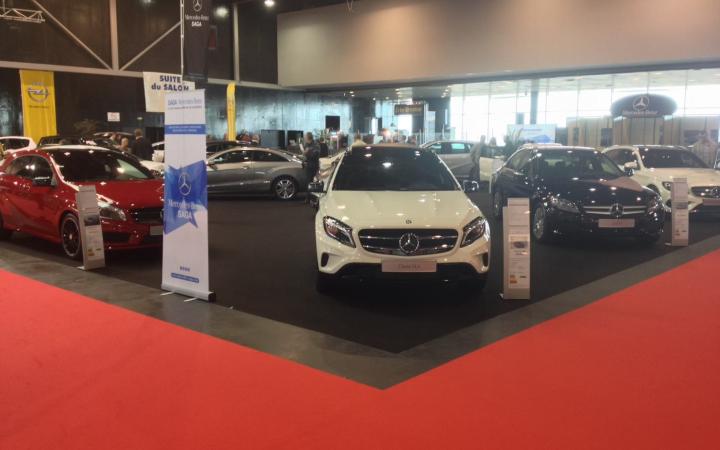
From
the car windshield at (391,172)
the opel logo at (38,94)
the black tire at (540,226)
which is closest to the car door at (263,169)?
the black tire at (540,226)

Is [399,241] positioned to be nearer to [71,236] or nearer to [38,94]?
[71,236]

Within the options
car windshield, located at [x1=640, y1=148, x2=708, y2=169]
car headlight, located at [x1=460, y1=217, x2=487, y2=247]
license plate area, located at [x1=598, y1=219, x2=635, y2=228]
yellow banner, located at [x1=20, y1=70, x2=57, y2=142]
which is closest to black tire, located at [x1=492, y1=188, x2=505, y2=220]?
license plate area, located at [x1=598, y1=219, x2=635, y2=228]

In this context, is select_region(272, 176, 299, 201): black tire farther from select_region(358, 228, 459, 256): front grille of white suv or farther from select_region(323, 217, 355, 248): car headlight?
select_region(358, 228, 459, 256): front grille of white suv

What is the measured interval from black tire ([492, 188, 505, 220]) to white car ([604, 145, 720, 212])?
2.19 metres

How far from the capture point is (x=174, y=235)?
6.27 metres

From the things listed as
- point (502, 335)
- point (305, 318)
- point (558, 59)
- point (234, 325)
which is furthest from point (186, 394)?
point (558, 59)

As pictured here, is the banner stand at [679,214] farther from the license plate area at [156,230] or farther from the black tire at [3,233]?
the black tire at [3,233]

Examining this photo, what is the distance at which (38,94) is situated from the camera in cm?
2123

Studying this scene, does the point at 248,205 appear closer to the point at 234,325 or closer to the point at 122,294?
the point at 122,294

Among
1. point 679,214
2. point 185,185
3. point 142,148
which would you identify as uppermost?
point 142,148

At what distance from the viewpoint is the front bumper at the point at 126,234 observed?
7.72m

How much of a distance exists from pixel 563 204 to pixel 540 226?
0.60 metres

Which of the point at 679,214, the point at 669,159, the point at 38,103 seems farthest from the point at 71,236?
the point at 38,103

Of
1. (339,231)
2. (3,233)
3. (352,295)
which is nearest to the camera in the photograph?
(339,231)
